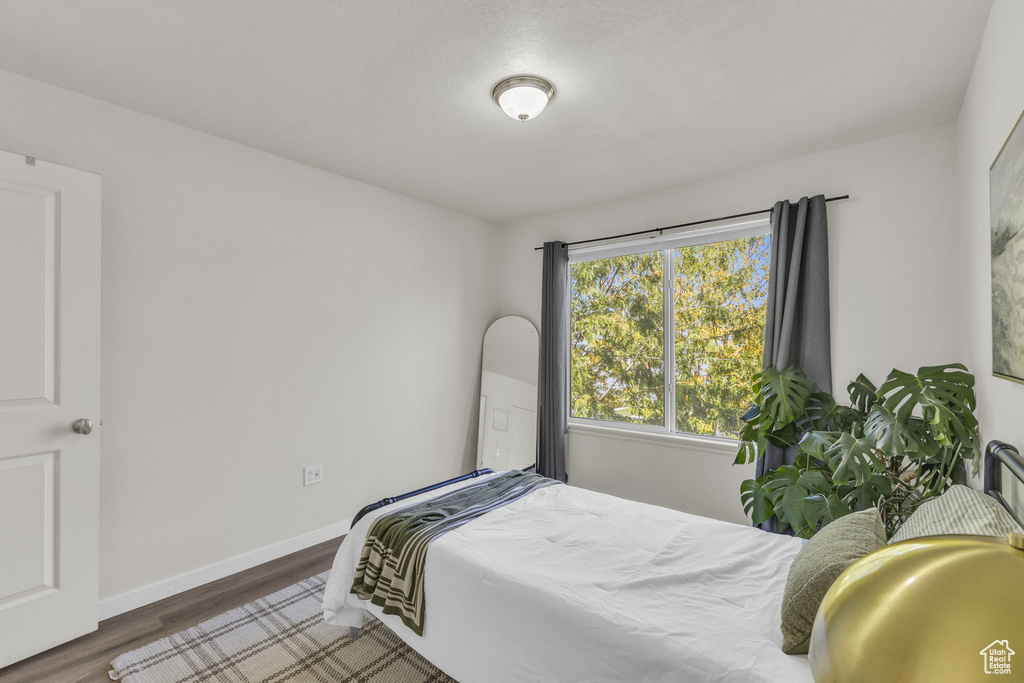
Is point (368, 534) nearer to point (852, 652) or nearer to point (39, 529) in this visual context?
point (39, 529)

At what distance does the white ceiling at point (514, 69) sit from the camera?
173 centimetres

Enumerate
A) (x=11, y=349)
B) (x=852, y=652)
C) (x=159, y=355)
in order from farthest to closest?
(x=159, y=355) < (x=11, y=349) < (x=852, y=652)

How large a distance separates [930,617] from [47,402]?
289 cm

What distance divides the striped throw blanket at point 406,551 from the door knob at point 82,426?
52.9 inches

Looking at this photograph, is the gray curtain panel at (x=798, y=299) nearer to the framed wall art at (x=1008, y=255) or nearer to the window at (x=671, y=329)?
the window at (x=671, y=329)

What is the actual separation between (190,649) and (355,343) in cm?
188

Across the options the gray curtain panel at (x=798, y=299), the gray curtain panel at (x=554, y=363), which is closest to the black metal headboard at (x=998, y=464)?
the gray curtain panel at (x=798, y=299)

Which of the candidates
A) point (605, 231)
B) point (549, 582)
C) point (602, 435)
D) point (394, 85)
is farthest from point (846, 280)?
point (394, 85)

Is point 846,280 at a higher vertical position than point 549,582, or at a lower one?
higher

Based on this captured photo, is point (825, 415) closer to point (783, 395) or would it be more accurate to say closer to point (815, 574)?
point (783, 395)

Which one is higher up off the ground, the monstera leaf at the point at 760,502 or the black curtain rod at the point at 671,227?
the black curtain rod at the point at 671,227

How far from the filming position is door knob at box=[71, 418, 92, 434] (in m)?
2.15

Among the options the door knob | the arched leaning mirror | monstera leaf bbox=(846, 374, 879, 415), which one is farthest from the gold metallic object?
the arched leaning mirror

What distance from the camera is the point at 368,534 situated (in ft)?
6.92
